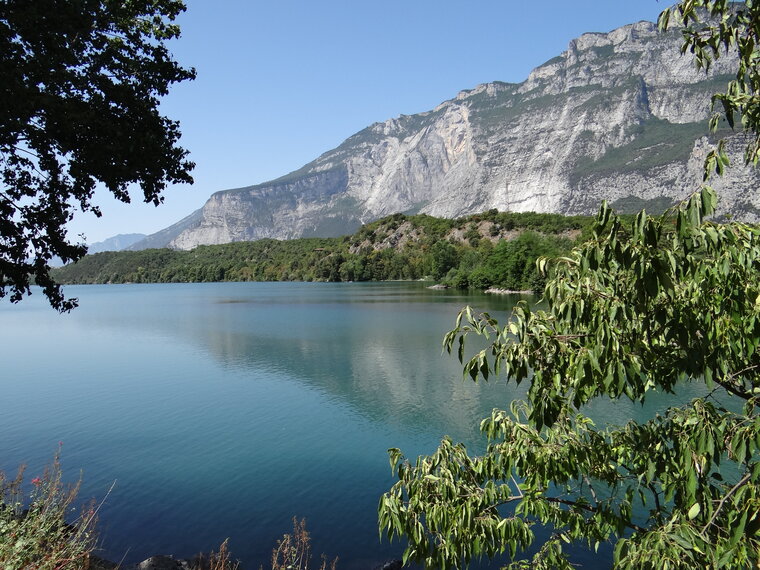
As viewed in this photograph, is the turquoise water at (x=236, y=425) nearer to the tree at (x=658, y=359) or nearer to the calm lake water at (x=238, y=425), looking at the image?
the calm lake water at (x=238, y=425)

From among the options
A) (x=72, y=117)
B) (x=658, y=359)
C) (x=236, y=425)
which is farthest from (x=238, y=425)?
(x=658, y=359)

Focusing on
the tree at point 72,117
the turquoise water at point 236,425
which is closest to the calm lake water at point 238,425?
the turquoise water at point 236,425

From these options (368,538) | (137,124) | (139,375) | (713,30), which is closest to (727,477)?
(368,538)

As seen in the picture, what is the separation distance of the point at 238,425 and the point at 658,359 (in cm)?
2052

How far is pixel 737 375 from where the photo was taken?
421 cm

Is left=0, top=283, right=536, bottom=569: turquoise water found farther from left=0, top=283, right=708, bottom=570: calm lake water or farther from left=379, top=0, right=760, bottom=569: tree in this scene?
left=379, top=0, right=760, bottom=569: tree

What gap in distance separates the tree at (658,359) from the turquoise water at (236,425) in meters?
7.71

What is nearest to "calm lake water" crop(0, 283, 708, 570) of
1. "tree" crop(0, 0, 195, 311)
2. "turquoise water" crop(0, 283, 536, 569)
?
Result: "turquoise water" crop(0, 283, 536, 569)

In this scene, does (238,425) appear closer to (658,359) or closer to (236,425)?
(236,425)

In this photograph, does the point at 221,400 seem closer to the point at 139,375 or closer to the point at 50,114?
the point at 139,375

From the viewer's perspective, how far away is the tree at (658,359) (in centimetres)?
351

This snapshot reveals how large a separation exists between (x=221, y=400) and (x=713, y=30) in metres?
26.3

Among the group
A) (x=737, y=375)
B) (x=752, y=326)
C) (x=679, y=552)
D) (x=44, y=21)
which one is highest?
(x=44, y=21)

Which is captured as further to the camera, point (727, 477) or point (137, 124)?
point (727, 477)
